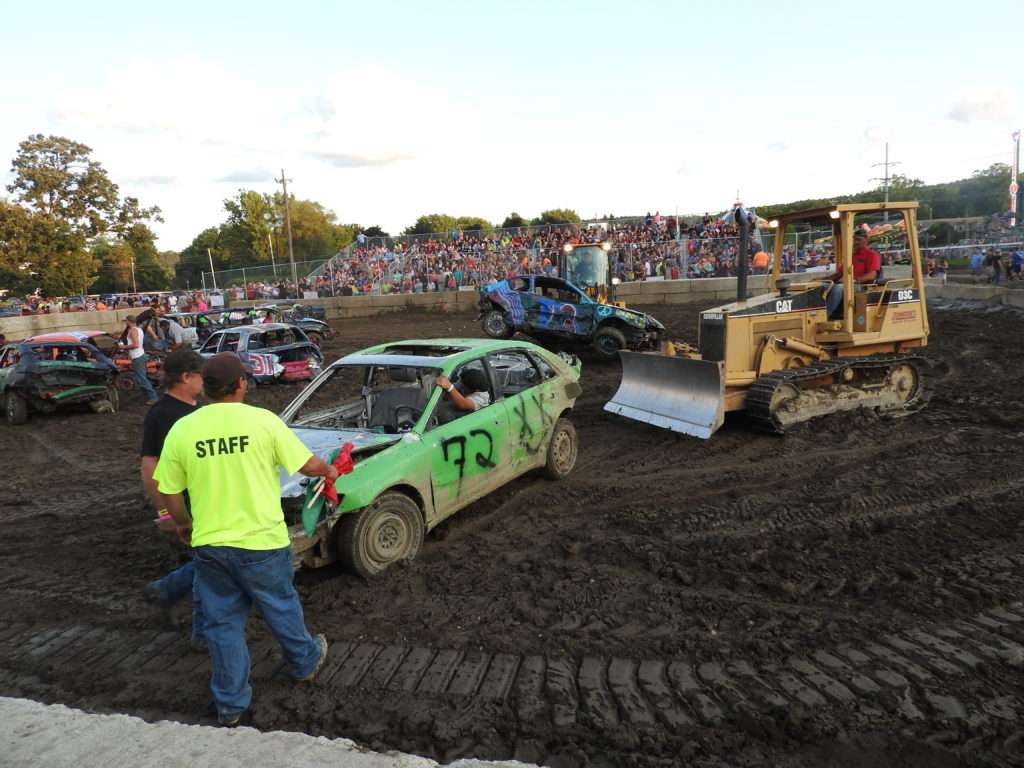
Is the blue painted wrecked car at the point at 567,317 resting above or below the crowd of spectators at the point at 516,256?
below

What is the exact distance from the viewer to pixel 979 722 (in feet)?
9.79

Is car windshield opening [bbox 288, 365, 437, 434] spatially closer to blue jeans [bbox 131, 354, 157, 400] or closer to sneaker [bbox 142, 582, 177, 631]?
sneaker [bbox 142, 582, 177, 631]

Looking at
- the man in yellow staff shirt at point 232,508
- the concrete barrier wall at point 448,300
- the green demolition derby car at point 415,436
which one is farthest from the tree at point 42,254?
the man in yellow staff shirt at point 232,508

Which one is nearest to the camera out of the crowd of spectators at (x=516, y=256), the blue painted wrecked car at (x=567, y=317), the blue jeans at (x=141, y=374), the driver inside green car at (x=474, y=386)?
the driver inside green car at (x=474, y=386)

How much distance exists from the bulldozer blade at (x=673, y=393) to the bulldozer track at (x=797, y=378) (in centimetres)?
44

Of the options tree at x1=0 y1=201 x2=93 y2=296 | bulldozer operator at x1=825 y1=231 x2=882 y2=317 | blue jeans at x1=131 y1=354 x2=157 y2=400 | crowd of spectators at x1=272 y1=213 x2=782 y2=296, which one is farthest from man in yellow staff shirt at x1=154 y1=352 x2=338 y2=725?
tree at x1=0 y1=201 x2=93 y2=296

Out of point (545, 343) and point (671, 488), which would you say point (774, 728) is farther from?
point (545, 343)

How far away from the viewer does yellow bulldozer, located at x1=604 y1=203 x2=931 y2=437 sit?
808 cm

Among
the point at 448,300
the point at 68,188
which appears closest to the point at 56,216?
the point at 68,188

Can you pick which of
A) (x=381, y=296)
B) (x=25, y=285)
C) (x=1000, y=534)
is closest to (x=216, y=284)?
(x=25, y=285)

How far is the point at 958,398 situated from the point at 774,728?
8.51 m

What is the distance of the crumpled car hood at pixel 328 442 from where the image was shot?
175 inches

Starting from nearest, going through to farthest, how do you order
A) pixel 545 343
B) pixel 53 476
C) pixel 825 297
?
pixel 53 476, pixel 825 297, pixel 545 343

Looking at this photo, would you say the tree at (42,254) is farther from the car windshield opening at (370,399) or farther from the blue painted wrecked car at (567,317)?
the car windshield opening at (370,399)
